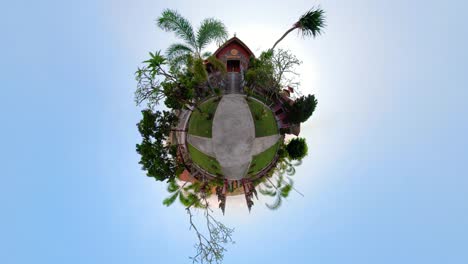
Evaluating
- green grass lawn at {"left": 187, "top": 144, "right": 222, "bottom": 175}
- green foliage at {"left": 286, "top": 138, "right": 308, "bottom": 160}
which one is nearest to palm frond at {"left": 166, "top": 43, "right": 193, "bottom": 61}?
green grass lawn at {"left": 187, "top": 144, "right": 222, "bottom": 175}

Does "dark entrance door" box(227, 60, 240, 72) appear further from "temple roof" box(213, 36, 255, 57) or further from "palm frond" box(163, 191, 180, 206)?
"palm frond" box(163, 191, 180, 206)

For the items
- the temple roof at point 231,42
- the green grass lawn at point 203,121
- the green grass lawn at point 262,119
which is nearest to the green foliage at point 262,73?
the green grass lawn at point 262,119

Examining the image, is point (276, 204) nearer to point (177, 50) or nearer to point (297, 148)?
point (297, 148)

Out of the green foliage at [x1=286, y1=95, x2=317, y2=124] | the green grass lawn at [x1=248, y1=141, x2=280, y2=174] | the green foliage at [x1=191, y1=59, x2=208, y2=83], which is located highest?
the green foliage at [x1=191, y1=59, x2=208, y2=83]

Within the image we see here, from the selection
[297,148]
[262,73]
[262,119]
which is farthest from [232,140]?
[262,73]

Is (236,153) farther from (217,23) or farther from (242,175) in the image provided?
(217,23)
